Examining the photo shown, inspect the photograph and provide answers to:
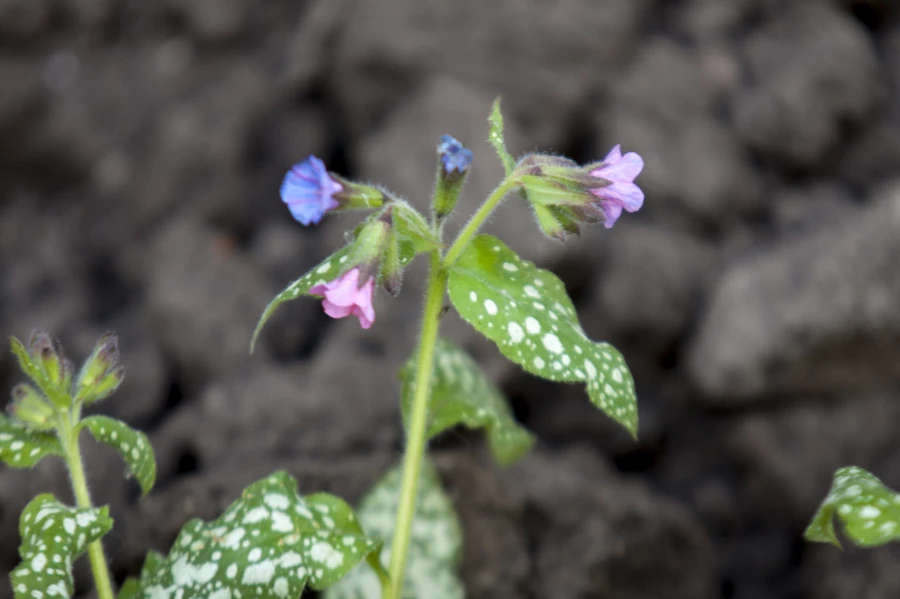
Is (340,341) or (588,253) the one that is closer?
(340,341)

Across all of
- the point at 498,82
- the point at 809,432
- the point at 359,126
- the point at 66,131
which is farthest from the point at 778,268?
the point at 66,131

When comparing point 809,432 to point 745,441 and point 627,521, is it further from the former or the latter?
point 627,521

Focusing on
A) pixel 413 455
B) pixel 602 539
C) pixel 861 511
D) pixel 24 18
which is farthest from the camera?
Result: pixel 24 18

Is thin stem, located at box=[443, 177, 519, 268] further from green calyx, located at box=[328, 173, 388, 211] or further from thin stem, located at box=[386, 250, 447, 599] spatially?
green calyx, located at box=[328, 173, 388, 211]

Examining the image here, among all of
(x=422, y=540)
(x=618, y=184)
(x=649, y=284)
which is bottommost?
(x=422, y=540)

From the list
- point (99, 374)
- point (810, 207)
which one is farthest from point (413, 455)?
point (810, 207)

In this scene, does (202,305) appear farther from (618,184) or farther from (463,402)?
(618,184)
